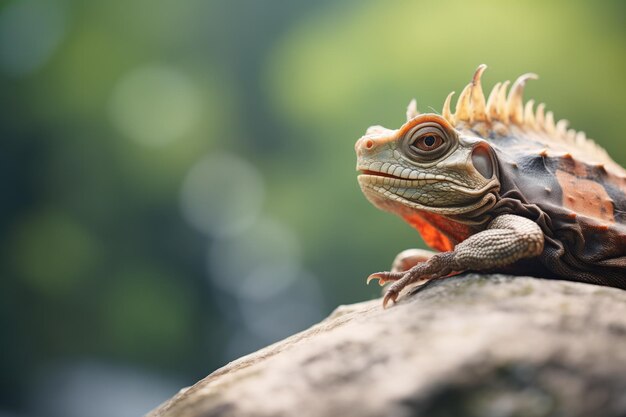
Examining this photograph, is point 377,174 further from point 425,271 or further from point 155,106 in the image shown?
point 155,106

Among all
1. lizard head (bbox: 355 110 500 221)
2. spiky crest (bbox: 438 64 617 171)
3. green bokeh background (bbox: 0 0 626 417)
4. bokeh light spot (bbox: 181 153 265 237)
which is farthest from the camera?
bokeh light spot (bbox: 181 153 265 237)

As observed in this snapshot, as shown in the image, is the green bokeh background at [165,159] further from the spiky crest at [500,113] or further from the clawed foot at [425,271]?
the clawed foot at [425,271]

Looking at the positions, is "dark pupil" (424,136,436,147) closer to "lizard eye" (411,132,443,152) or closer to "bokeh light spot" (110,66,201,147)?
"lizard eye" (411,132,443,152)

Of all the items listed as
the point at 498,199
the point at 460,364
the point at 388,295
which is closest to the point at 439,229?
the point at 498,199

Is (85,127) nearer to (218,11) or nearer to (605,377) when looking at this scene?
(218,11)

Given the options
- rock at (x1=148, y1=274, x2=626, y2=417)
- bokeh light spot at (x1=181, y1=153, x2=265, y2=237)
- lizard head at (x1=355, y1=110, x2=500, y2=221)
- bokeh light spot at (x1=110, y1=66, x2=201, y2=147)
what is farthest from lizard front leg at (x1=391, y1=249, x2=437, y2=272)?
bokeh light spot at (x1=110, y1=66, x2=201, y2=147)

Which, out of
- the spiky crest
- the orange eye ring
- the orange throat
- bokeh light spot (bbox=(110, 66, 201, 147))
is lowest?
the orange throat

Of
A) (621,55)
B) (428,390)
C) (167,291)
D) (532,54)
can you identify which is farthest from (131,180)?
Answer: (428,390)
